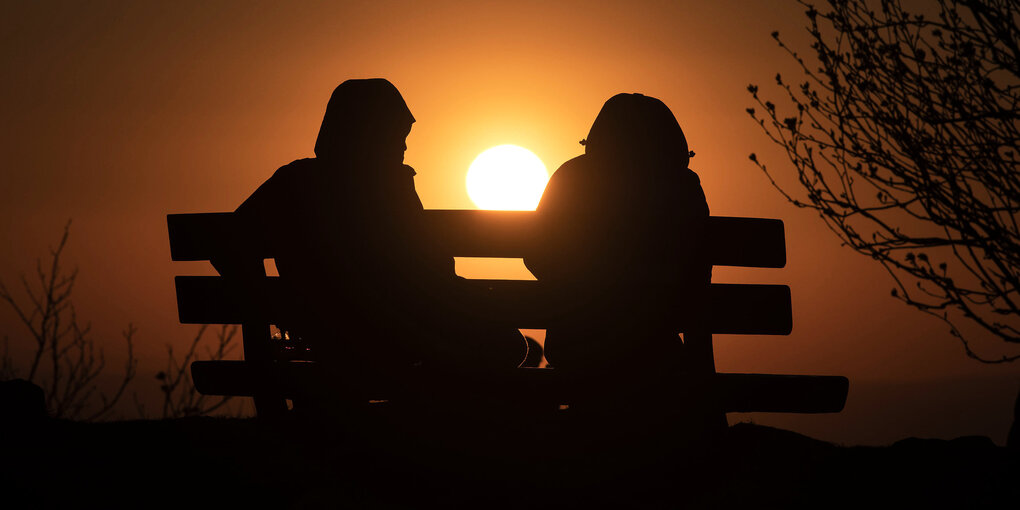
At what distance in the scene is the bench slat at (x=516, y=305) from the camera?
15.5 ft

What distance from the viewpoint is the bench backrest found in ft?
15.6

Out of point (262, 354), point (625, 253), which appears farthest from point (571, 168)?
point (262, 354)

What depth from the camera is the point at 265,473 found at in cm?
452

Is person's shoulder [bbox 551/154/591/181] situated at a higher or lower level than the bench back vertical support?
higher

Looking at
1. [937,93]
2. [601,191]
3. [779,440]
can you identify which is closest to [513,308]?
[601,191]

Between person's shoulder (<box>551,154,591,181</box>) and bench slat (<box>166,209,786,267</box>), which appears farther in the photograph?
person's shoulder (<box>551,154,591,181</box>)

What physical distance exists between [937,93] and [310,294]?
3363mm

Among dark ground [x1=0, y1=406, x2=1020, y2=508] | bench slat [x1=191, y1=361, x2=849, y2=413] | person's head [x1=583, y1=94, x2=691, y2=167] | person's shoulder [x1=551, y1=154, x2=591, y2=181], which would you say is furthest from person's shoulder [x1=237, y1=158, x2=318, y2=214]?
person's head [x1=583, y1=94, x2=691, y2=167]

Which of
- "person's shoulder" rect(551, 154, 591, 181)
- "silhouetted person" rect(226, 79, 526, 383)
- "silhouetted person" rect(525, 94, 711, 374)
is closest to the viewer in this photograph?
"silhouetted person" rect(226, 79, 526, 383)

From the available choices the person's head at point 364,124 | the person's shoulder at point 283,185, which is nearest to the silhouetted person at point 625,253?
the person's head at point 364,124

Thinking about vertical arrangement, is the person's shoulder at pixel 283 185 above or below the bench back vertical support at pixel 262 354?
above

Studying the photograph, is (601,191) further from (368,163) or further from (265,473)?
(265,473)

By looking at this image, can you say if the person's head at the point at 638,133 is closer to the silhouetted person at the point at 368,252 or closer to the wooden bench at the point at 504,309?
the wooden bench at the point at 504,309

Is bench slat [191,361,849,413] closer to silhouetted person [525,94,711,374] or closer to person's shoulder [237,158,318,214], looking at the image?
silhouetted person [525,94,711,374]
